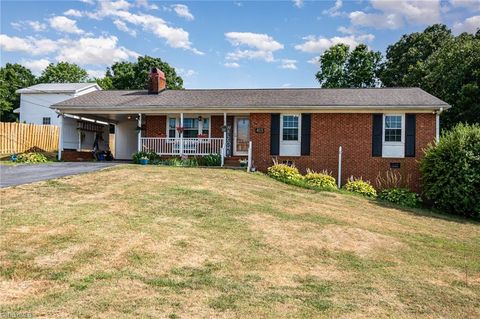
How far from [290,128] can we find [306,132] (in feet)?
2.39

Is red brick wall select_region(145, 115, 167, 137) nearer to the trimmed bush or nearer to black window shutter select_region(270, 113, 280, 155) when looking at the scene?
the trimmed bush

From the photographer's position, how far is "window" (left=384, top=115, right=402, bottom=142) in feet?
51.4

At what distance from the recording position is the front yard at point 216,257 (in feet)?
15.0

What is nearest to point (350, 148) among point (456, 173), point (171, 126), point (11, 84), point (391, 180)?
point (391, 180)

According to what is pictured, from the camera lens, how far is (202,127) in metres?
18.6

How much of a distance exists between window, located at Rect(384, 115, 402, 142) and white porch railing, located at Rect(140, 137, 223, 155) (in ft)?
23.5

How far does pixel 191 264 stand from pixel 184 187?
524 centimetres

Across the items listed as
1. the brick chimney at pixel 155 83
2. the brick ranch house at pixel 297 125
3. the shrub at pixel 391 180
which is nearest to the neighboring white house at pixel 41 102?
the brick chimney at pixel 155 83

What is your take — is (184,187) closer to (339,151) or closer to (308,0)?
(339,151)

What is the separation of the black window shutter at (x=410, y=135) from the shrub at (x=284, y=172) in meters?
4.60

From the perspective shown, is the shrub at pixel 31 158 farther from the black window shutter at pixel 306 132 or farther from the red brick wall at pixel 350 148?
the black window shutter at pixel 306 132

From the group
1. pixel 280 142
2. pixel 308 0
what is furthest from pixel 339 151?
pixel 308 0

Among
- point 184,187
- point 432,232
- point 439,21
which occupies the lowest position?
point 432,232

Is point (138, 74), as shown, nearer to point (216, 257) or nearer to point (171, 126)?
point (171, 126)
